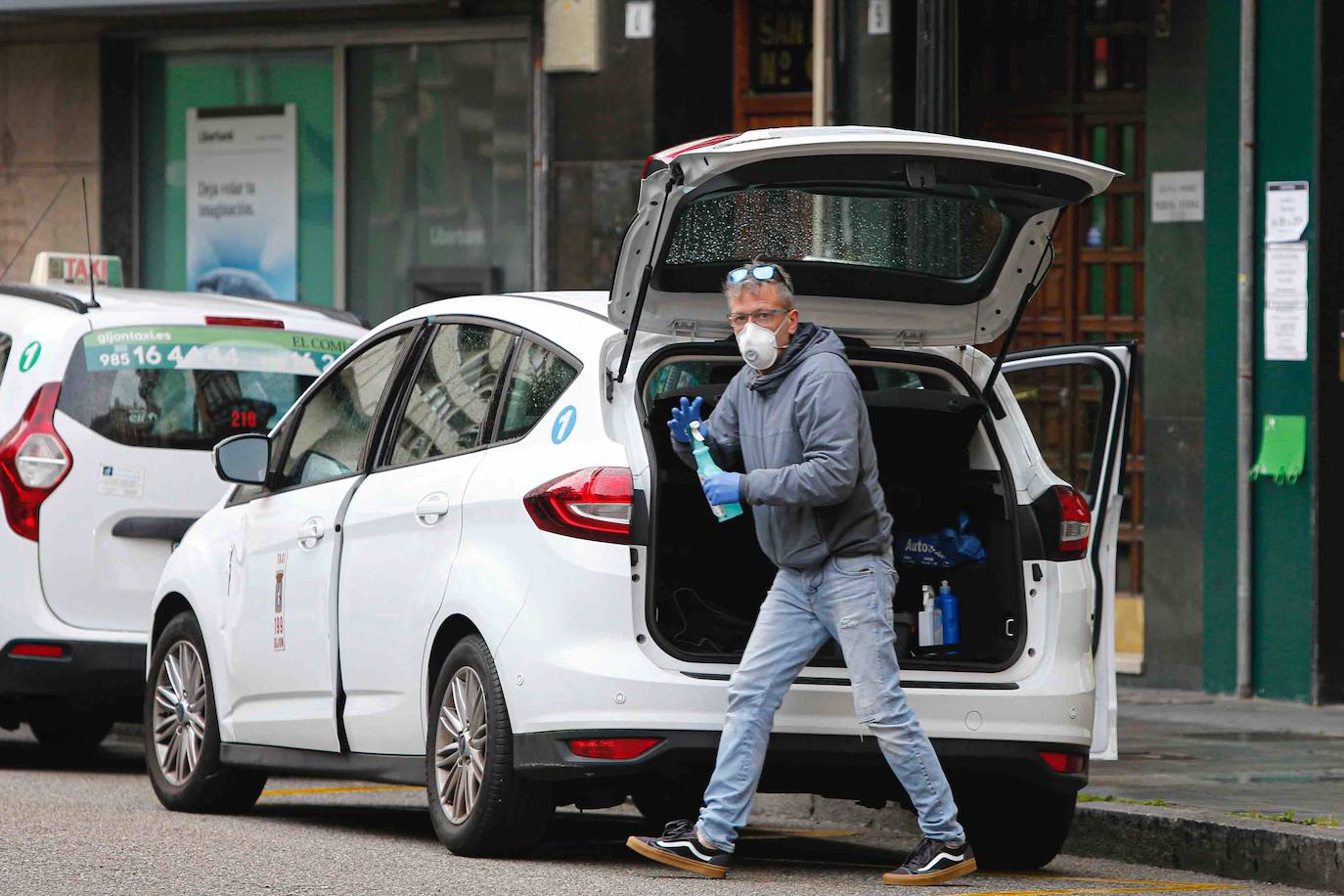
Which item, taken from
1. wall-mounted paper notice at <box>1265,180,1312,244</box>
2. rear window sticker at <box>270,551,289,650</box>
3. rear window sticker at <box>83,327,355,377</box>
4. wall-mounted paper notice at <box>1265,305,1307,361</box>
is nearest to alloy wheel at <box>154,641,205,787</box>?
rear window sticker at <box>270,551,289,650</box>

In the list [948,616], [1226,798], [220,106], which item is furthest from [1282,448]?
[220,106]

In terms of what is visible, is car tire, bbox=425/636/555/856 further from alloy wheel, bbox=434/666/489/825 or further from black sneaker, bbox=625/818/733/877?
black sneaker, bbox=625/818/733/877

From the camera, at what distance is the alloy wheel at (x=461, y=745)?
23.2 feet

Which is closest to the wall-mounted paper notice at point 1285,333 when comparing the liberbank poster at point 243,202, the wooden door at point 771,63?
the wooden door at point 771,63

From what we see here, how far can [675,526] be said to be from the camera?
24.5ft

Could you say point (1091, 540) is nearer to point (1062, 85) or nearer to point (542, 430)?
point (542, 430)

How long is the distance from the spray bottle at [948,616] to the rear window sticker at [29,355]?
14.3 feet

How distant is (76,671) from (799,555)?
4065 mm

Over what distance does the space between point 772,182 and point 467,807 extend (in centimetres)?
199

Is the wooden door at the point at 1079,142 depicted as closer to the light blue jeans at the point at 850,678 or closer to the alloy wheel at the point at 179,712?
the alloy wheel at the point at 179,712

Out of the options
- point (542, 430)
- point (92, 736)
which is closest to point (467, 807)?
point (542, 430)

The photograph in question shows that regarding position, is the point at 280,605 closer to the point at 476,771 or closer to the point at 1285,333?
the point at 476,771

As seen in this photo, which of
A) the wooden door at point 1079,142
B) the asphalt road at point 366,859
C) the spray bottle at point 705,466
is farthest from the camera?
the wooden door at point 1079,142

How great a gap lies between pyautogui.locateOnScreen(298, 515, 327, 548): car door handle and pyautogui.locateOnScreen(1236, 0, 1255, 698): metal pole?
6.08 metres
